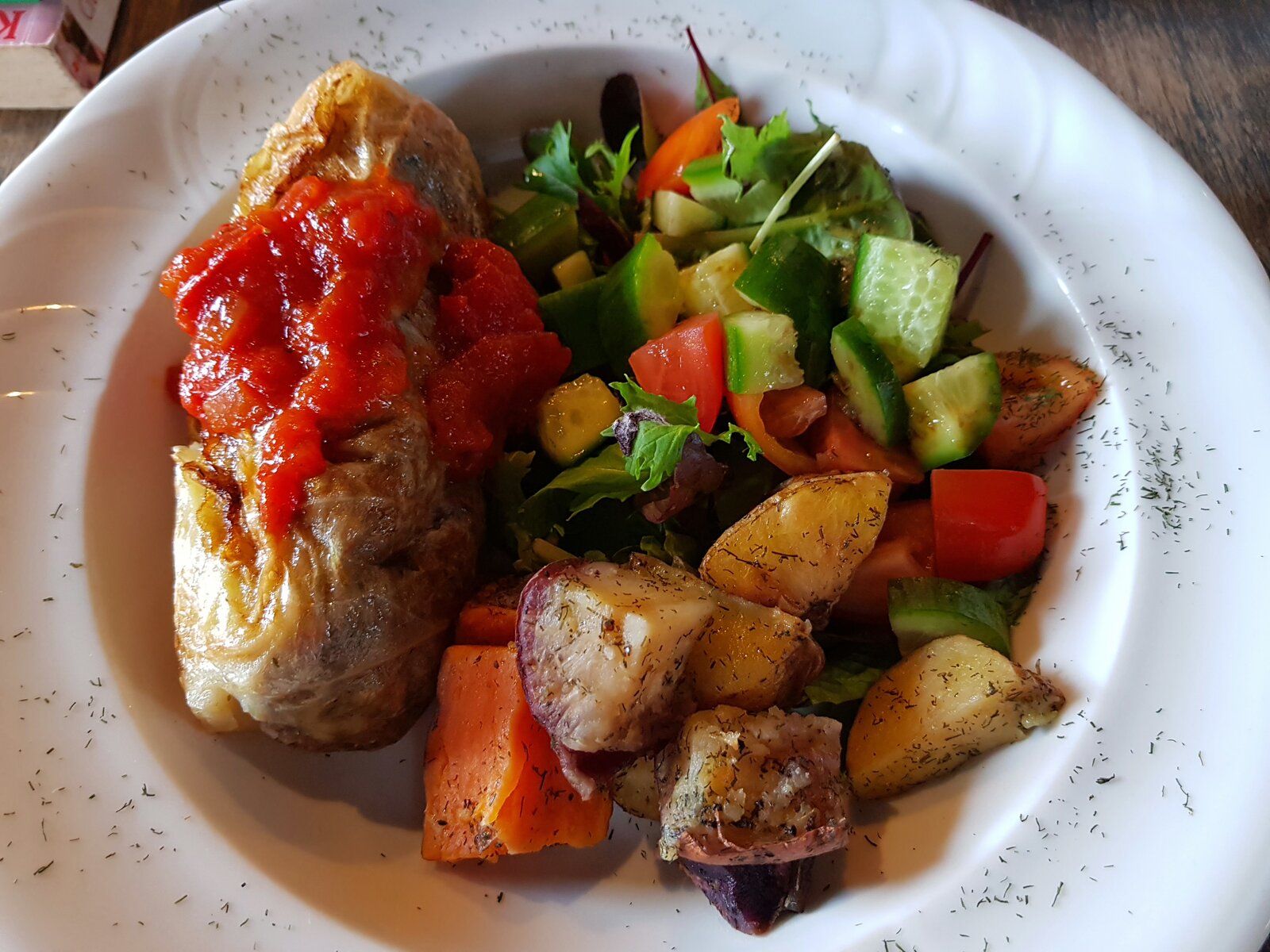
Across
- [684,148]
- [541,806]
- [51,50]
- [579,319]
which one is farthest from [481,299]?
[51,50]

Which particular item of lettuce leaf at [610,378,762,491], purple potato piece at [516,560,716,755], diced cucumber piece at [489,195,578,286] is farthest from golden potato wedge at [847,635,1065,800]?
diced cucumber piece at [489,195,578,286]

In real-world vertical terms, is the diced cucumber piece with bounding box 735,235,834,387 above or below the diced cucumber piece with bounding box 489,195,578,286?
above

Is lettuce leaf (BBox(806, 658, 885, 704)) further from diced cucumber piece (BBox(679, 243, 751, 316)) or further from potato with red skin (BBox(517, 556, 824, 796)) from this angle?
diced cucumber piece (BBox(679, 243, 751, 316))

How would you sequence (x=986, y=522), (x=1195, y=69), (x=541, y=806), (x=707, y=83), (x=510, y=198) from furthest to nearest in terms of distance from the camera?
1. (x=510, y=198)
2. (x=1195, y=69)
3. (x=707, y=83)
4. (x=986, y=522)
5. (x=541, y=806)

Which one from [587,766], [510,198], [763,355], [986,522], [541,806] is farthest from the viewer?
[510,198]

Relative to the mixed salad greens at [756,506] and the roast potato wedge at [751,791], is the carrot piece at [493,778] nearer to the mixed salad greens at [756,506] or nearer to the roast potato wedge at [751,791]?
the mixed salad greens at [756,506]

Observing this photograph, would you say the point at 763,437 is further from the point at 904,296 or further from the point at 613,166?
the point at 613,166
